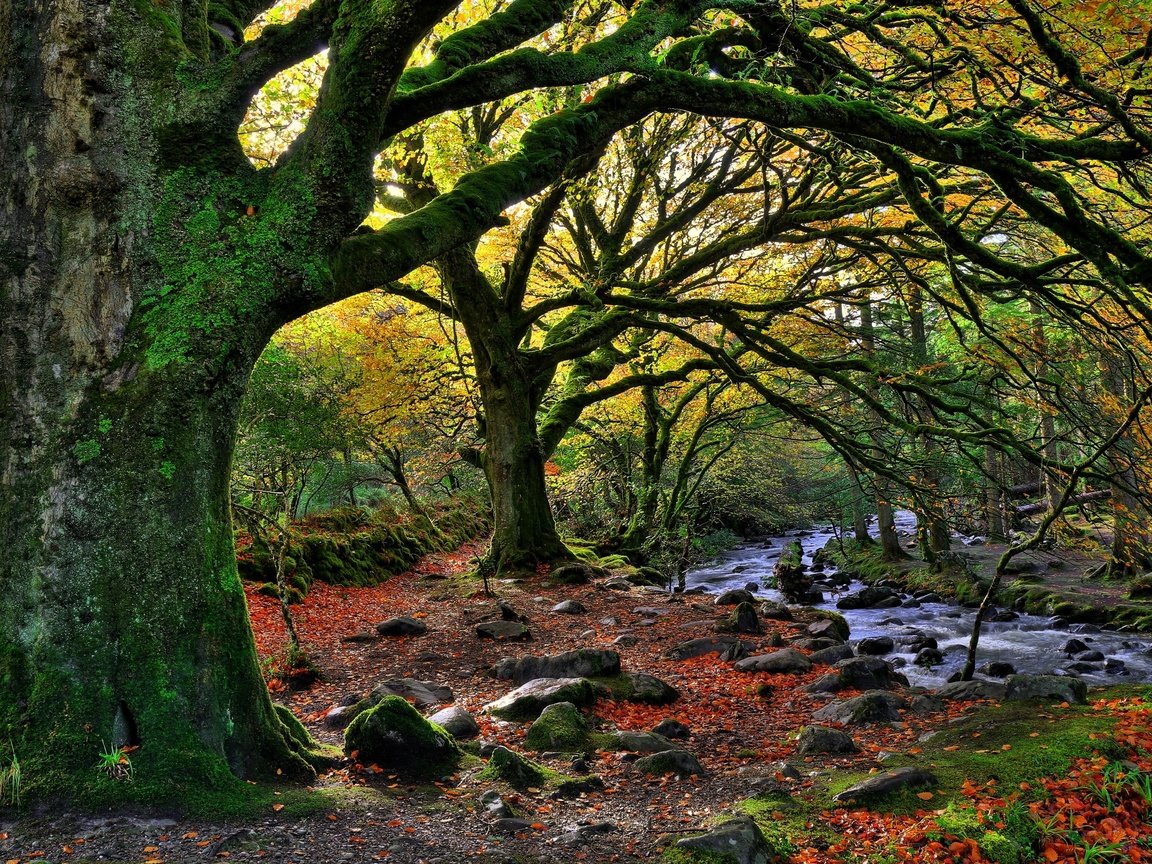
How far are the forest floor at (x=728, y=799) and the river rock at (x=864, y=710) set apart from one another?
0.12 metres

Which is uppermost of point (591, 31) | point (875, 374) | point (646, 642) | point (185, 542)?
point (591, 31)

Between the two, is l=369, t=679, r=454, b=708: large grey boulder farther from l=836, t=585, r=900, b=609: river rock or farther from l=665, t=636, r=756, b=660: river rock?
l=836, t=585, r=900, b=609: river rock

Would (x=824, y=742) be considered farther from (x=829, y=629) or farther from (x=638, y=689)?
(x=829, y=629)

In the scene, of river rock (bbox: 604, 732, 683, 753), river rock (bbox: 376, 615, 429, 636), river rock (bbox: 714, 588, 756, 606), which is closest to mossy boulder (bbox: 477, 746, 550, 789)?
river rock (bbox: 604, 732, 683, 753)

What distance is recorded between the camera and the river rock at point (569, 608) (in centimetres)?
960

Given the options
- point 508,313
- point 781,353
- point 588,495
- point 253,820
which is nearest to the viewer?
point 253,820

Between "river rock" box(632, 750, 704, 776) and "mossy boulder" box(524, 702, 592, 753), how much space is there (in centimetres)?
52

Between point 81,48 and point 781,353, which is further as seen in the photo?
point 781,353

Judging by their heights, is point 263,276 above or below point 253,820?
above

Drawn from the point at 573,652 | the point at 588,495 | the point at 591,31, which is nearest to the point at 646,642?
the point at 573,652

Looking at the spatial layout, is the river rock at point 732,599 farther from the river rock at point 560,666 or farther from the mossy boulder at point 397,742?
the mossy boulder at point 397,742

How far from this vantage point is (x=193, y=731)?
293cm

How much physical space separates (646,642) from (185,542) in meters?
6.30

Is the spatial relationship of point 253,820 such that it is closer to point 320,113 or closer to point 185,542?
point 185,542
